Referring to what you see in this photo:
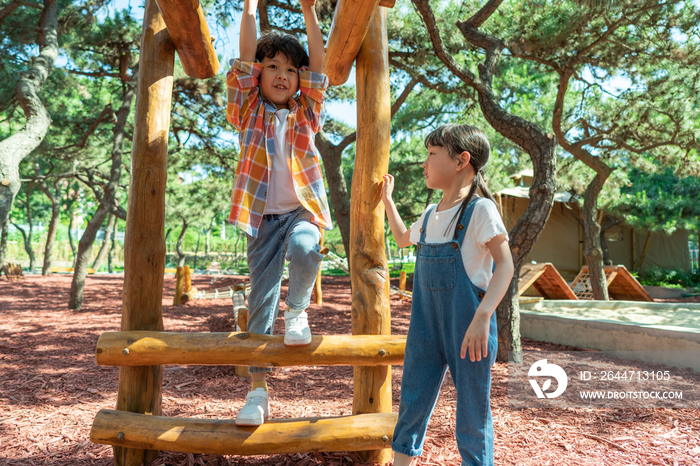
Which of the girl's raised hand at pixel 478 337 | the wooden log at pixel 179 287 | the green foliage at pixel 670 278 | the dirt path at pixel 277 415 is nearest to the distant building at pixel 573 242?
the green foliage at pixel 670 278

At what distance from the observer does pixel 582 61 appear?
6.49m

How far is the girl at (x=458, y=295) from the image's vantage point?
1729 millimetres

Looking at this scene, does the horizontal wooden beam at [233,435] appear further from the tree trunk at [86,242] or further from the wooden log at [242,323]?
the tree trunk at [86,242]

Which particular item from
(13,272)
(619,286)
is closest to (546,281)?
(619,286)

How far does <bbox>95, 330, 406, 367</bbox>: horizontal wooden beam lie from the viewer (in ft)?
7.18

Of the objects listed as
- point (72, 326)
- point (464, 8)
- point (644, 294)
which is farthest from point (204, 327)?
point (644, 294)

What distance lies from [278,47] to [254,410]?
1834 millimetres

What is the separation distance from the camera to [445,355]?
189cm

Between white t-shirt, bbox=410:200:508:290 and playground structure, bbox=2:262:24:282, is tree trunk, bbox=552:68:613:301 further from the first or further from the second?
playground structure, bbox=2:262:24:282

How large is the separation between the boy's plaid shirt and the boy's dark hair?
0.25 feet

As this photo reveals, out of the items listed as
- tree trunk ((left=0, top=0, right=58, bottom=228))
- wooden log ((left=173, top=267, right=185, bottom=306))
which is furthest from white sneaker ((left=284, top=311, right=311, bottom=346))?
wooden log ((left=173, top=267, right=185, bottom=306))

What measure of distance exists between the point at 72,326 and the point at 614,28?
859 centimetres

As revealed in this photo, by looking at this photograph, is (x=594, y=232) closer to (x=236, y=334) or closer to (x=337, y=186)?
(x=337, y=186)

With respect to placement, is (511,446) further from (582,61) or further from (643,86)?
(643,86)
